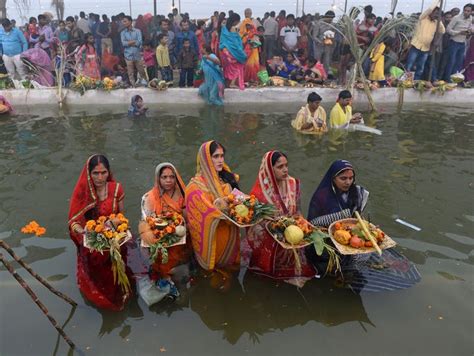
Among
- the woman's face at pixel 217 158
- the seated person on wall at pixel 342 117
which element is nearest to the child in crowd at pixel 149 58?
the seated person on wall at pixel 342 117

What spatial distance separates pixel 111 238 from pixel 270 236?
1571mm

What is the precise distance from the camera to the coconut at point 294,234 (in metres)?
3.83

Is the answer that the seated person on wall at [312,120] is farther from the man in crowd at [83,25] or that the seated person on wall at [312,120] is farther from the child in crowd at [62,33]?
the man in crowd at [83,25]

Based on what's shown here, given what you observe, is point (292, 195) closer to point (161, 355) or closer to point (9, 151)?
point (161, 355)

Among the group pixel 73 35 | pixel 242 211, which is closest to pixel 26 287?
pixel 242 211

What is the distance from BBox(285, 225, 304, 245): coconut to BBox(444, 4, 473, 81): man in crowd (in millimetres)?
11904

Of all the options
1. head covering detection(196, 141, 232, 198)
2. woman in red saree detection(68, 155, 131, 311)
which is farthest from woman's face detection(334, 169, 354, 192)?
woman in red saree detection(68, 155, 131, 311)

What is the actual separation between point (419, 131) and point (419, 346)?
7095mm

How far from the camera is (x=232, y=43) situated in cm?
1239

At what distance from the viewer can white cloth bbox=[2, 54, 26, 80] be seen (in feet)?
42.9

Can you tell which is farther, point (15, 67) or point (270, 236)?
point (15, 67)

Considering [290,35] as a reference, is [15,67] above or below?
below

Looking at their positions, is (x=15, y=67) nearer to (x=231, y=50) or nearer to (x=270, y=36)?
(x=231, y=50)

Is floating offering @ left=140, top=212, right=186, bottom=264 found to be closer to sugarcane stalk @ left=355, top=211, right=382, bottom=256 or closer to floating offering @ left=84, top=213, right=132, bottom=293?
floating offering @ left=84, top=213, right=132, bottom=293
